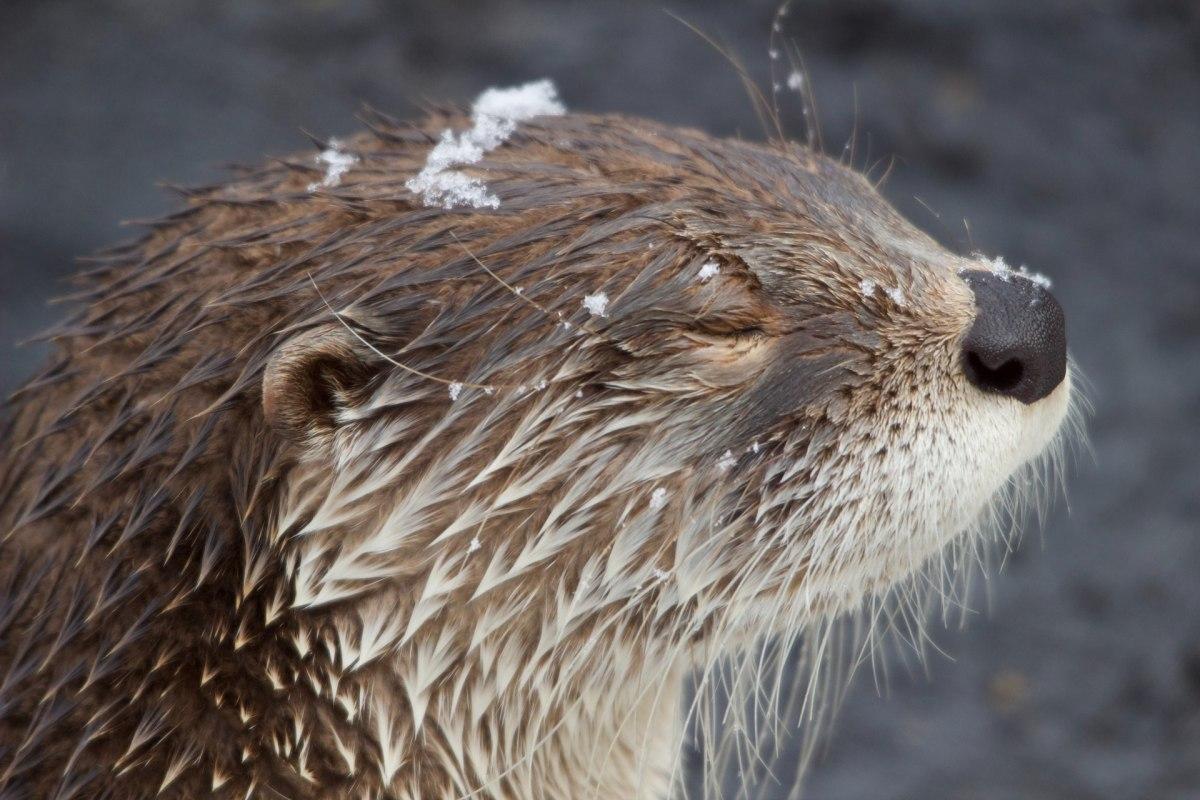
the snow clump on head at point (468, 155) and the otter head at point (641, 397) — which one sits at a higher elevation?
the snow clump on head at point (468, 155)

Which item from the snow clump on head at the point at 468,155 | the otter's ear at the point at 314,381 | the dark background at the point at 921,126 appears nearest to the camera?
the otter's ear at the point at 314,381

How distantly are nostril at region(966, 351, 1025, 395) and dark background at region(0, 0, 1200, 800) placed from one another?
2.53 meters

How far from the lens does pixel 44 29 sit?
5.12 metres

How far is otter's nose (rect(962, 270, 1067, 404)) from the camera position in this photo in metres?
1.99

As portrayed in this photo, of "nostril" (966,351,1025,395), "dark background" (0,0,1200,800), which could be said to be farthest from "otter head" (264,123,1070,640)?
"dark background" (0,0,1200,800)

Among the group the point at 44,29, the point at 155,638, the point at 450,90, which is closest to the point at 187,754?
the point at 155,638

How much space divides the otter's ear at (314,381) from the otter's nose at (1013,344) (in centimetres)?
83

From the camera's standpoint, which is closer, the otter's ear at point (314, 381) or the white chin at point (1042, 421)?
the otter's ear at point (314, 381)

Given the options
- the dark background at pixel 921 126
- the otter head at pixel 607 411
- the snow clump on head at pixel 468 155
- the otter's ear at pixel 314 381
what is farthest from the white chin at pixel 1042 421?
the dark background at pixel 921 126

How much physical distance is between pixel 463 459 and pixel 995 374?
75cm

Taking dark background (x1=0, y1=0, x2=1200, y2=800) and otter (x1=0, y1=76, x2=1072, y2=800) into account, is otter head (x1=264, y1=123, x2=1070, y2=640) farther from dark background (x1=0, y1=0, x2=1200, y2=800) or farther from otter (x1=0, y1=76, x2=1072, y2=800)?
dark background (x1=0, y1=0, x2=1200, y2=800)

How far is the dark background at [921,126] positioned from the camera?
14.9 ft

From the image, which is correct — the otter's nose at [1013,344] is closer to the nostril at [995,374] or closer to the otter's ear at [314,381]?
the nostril at [995,374]

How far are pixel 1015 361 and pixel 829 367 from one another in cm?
28
